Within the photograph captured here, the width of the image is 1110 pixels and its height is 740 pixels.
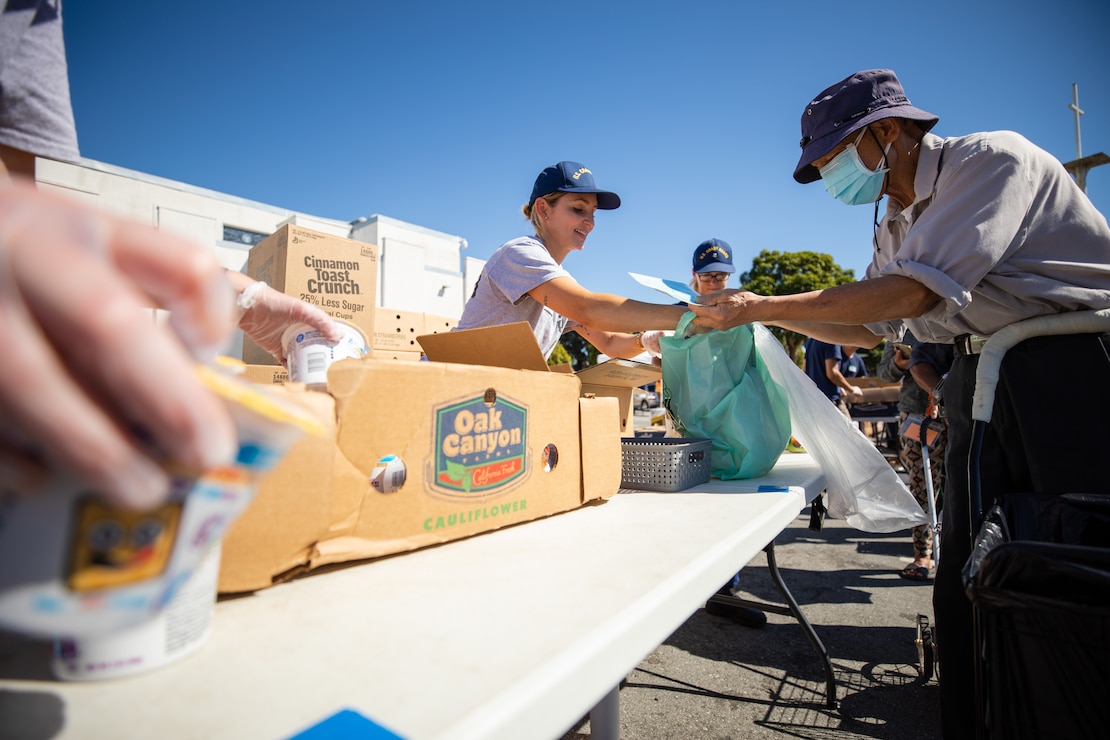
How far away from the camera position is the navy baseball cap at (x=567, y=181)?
204cm

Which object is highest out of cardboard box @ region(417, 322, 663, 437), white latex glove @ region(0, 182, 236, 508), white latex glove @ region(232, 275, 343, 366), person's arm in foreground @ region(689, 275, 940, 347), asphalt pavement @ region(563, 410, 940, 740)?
person's arm in foreground @ region(689, 275, 940, 347)

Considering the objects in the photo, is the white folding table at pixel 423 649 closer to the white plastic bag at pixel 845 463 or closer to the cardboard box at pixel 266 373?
the white plastic bag at pixel 845 463

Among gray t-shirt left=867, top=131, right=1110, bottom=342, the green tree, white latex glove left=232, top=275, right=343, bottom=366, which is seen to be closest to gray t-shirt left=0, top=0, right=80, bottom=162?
white latex glove left=232, top=275, right=343, bottom=366

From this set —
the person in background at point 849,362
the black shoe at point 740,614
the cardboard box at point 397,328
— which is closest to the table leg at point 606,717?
the black shoe at point 740,614

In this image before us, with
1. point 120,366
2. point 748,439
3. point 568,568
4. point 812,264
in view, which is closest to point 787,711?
point 748,439

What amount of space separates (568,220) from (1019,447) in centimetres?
155

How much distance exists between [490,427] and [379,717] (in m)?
0.59

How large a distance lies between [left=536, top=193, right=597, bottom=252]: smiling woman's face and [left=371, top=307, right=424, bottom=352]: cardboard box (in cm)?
198

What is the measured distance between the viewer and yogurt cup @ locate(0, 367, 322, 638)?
31cm

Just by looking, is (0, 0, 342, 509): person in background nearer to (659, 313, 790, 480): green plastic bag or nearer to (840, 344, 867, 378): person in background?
(659, 313, 790, 480): green plastic bag

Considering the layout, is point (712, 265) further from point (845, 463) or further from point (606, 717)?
point (606, 717)

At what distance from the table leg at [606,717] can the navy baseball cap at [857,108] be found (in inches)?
64.2

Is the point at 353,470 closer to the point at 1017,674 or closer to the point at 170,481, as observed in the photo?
the point at 170,481

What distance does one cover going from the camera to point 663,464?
5.02ft
